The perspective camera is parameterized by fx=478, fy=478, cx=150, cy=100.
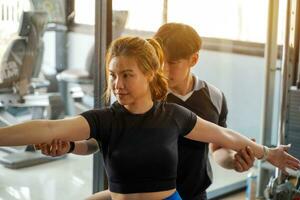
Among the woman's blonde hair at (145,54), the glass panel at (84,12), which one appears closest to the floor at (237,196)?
the glass panel at (84,12)

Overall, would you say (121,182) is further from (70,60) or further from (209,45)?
(209,45)

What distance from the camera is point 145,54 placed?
54.7 inches

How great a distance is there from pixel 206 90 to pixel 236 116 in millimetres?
2572

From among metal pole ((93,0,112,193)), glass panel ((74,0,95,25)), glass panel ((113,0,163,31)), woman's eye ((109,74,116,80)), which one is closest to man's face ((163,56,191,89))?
woman's eye ((109,74,116,80))

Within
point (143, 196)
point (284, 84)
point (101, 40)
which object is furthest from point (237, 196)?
point (143, 196)

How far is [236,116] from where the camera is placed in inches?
167

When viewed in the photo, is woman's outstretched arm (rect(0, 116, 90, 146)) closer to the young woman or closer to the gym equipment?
the young woman

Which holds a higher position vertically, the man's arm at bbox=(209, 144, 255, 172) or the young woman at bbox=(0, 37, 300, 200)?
the young woman at bbox=(0, 37, 300, 200)

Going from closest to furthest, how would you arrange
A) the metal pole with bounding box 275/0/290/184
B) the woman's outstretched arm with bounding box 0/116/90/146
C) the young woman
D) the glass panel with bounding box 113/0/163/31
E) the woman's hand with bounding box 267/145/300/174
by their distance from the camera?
1. the woman's outstretched arm with bounding box 0/116/90/146
2. the young woman
3. the woman's hand with bounding box 267/145/300/174
4. the metal pole with bounding box 275/0/290/184
5. the glass panel with bounding box 113/0/163/31

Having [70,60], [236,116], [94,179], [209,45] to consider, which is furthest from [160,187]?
[236,116]

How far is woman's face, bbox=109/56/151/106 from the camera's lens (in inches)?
53.7

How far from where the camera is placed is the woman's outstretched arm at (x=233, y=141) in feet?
5.05

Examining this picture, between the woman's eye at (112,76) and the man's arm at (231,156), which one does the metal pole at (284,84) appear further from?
the woman's eye at (112,76)

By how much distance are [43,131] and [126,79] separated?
10.9 inches
